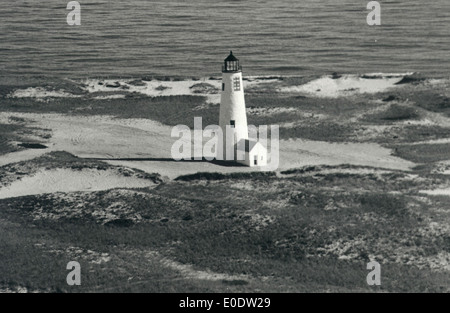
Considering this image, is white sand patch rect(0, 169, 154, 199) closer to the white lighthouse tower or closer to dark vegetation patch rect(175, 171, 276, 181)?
dark vegetation patch rect(175, 171, 276, 181)

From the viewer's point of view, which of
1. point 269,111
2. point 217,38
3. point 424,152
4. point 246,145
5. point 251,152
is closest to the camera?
point 251,152

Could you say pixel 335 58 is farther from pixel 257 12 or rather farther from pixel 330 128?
pixel 330 128

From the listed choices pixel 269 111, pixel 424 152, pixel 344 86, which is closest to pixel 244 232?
pixel 424 152

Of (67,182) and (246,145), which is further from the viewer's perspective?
(246,145)

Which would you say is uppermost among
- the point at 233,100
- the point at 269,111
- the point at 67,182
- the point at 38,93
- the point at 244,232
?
the point at 233,100

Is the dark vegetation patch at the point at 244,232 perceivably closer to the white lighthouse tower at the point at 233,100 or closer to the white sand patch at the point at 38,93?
the white lighthouse tower at the point at 233,100

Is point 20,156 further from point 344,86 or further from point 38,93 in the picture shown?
point 344,86
